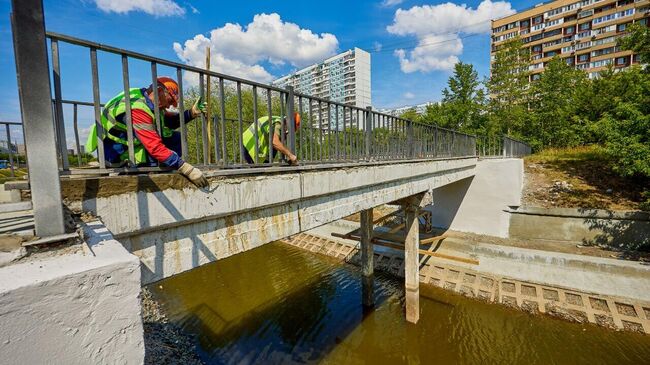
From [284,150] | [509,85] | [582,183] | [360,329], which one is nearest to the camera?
[284,150]

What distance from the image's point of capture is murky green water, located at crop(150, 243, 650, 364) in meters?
8.09

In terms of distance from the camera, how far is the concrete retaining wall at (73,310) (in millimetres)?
994

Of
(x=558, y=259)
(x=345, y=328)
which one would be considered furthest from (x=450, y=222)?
(x=345, y=328)

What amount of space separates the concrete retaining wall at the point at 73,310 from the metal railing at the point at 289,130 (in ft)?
4.66

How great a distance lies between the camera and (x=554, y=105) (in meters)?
22.2

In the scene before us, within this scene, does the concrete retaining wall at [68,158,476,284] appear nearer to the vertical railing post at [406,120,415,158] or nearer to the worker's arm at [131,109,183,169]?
the worker's arm at [131,109,183,169]

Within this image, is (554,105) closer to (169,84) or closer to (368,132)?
(368,132)

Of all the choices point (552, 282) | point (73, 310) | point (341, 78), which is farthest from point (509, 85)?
point (341, 78)

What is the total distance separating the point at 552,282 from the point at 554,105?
1810 cm

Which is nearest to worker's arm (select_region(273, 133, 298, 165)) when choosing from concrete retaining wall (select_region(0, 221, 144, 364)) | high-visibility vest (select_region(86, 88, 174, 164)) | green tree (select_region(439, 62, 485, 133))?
high-visibility vest (select_region(86, 88, 174, 164))

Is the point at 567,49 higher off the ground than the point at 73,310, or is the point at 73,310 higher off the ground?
the point at 567,49

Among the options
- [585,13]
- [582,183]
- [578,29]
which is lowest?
[582,183]

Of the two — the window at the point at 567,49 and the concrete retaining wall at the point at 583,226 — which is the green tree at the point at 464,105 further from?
the window at the point at 567,49

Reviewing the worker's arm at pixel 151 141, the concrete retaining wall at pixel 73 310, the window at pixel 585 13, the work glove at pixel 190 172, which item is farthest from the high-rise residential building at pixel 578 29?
the concrete retaining wall at pixel 73 310
